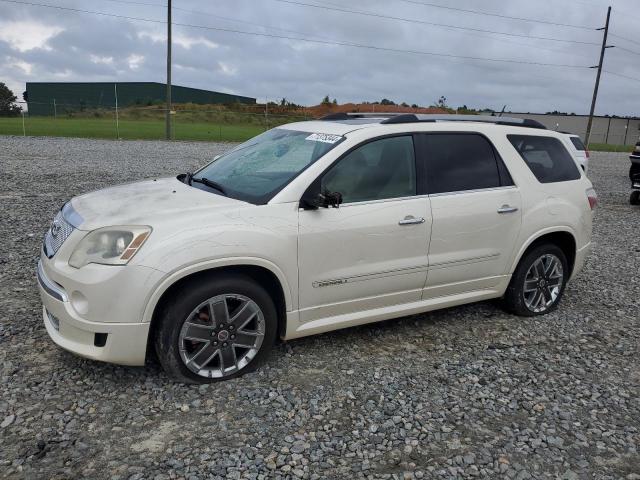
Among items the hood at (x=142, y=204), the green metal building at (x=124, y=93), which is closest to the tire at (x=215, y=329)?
the hood at (x=142, y=204)

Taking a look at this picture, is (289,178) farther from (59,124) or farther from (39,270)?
(59,124)

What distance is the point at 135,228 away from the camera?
3.39m

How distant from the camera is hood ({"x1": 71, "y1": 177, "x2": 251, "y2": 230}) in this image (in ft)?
11.5

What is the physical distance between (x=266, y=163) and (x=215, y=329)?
148 cm

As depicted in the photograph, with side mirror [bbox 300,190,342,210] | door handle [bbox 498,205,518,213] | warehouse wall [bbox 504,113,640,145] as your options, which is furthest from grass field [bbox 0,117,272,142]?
warehouse wall [bbox 504,113,640,145]

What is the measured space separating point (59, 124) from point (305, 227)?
1637 inches

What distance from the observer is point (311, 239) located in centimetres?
377

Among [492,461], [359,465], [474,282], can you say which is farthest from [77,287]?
[474,282]

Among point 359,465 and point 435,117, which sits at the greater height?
point 435,117

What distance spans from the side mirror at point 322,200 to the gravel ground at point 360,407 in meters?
1.19

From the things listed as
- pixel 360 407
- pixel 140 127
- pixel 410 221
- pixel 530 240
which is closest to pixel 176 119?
pixel 140 127

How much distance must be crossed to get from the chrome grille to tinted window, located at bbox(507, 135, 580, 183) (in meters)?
3.74

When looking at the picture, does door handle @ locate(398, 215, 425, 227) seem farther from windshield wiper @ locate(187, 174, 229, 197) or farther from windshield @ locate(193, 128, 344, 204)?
windshield wiper @ locate(187, 174, 229, 197)

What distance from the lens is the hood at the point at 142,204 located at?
350 centimetres
